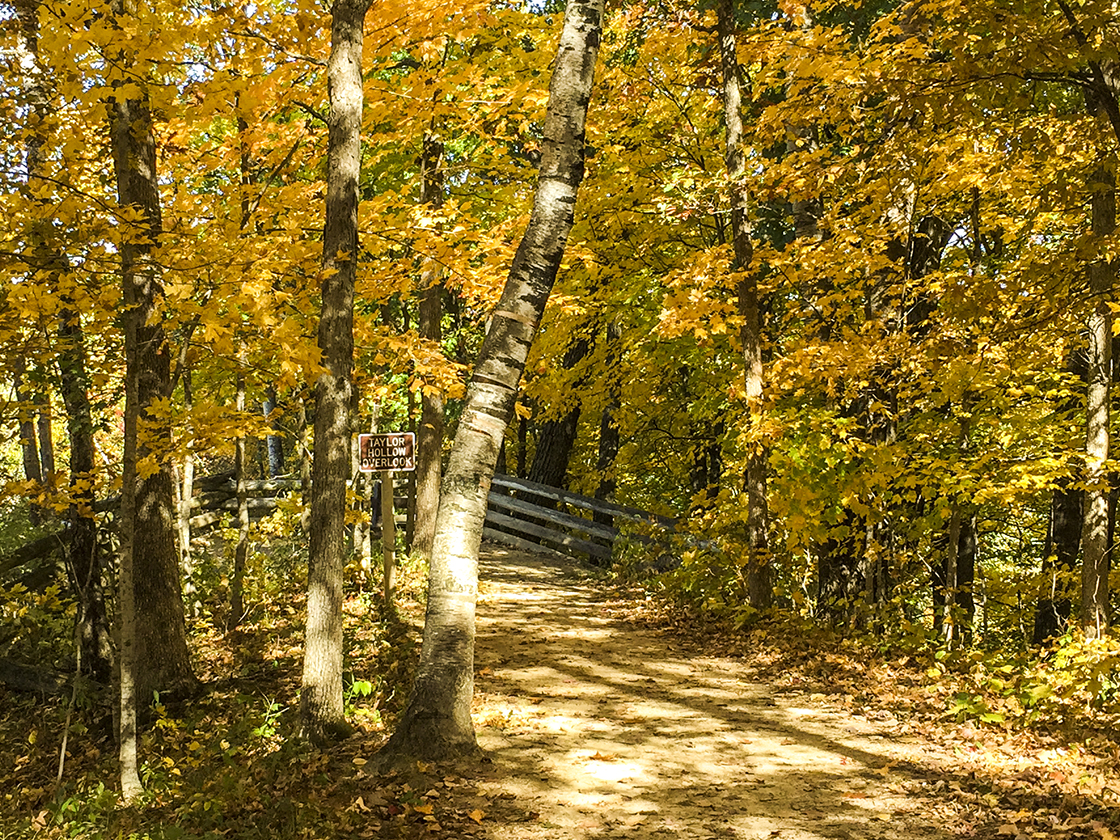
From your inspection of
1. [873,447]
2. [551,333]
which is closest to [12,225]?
[873,447]

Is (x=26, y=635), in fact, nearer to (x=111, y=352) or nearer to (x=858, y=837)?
(x=111, y=352)

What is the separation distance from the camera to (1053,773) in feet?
17.2

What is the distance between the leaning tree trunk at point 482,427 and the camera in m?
5.30

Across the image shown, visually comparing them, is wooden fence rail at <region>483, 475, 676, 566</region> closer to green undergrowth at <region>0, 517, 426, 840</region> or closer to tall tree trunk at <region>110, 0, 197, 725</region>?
green undergrowth at <region>0, 517, 426, 840</region>

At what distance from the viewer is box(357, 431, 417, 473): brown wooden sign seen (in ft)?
29.1

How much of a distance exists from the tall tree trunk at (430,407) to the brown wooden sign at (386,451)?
2557 millimetres

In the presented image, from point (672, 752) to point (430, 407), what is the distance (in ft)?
24.4

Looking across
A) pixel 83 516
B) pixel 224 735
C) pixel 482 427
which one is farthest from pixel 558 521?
pixel 482 427

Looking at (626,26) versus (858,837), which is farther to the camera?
(626,26)

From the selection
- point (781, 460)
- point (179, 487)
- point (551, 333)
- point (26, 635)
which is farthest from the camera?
point (551, 333)

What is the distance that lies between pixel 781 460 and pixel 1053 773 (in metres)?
4.14

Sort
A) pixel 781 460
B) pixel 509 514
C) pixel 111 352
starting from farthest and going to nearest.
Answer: pixel 509 514, pixel 781 460, pixel 111 352

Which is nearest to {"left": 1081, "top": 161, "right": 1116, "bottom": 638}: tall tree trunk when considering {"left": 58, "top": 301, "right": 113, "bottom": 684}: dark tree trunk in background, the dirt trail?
the dirt trail

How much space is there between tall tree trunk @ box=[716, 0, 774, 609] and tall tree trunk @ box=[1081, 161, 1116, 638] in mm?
3124
